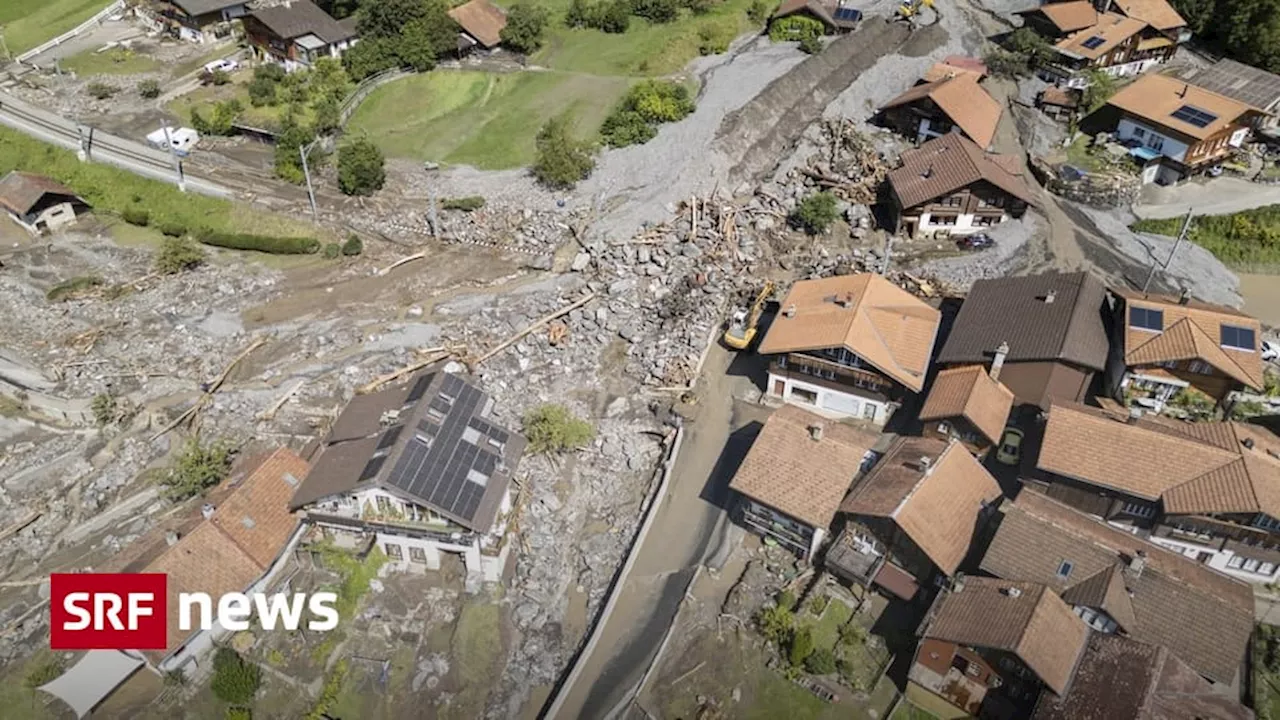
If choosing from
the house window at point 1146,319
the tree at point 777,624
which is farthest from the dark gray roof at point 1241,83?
the tree at point 777,624

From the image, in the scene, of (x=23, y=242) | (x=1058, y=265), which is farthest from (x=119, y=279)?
(x=1058, y=265)

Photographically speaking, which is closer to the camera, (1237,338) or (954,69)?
(1237,338)

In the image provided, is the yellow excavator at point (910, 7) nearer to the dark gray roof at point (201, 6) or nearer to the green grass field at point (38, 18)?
the dark gray roof at point (201, 6)

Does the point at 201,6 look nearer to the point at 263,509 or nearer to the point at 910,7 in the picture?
the point at 263,509

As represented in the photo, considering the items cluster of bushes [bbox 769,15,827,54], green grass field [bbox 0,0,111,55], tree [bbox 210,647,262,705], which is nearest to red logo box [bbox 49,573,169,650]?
tree [bbox 210,647,262,705]

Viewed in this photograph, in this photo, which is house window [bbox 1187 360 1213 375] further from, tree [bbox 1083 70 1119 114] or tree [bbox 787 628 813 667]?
tree [bbox 1083 70 1119 114]

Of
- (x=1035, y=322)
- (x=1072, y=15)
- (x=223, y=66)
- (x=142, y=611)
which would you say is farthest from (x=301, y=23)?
(x=1072, y=15)

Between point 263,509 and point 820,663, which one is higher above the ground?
point 263,509
